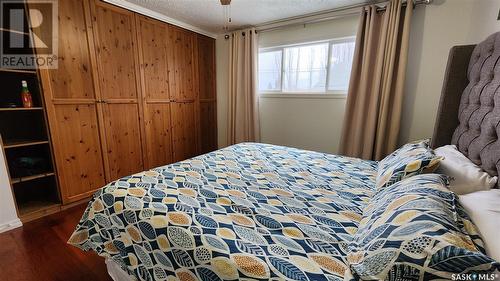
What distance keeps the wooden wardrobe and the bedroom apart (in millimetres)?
18

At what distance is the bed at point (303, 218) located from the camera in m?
0.64

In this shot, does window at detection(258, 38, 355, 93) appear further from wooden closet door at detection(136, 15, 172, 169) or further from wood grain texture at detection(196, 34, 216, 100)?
wooden closet door at detection(136, 15, 172, 169)

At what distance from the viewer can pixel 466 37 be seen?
2.07m

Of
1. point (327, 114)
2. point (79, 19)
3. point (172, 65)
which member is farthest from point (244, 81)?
point (79, 19)

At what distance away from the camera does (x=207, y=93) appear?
12.5 ft

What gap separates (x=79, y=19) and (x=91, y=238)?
2170 mm

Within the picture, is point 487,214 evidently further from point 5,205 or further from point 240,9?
point 5,205

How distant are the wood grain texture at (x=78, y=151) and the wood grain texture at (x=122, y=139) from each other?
0.12 meters

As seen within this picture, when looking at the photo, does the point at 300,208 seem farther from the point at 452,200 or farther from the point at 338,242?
the point at 452,200

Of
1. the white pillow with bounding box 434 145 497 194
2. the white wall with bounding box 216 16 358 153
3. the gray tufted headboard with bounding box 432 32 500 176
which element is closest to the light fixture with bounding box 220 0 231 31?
the white wall with bounding box 216 16 358 153

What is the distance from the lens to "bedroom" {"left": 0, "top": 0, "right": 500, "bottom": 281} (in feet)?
2.60
